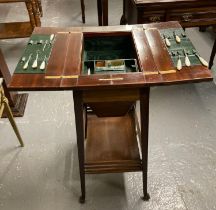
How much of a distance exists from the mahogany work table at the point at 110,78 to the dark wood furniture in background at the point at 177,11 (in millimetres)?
487

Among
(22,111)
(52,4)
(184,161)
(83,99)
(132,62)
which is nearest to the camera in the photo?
(83,99)

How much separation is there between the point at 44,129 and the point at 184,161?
0.98 meters

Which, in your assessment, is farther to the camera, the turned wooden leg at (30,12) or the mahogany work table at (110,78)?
the turned wooden leg at (30,12)

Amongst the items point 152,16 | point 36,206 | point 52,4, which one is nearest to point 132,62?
point 152,16

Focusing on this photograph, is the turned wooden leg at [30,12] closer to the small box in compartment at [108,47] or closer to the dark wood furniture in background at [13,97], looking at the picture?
the dark wood furniture in background at [13,97]

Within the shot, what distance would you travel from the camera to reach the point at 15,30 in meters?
2.64

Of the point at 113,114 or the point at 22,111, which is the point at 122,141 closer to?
the point at 113,114

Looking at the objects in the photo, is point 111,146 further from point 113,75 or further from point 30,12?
point 30,12

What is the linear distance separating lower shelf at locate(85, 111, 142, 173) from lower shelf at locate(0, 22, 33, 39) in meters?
1.40

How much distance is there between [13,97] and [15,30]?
0.97 meters

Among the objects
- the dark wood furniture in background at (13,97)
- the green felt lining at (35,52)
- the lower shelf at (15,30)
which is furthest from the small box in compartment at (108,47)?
the lower shelf at (15,30)

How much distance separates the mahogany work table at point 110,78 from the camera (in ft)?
3.12

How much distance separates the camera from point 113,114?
4.12 feet

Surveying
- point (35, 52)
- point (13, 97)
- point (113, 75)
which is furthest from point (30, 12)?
point (113, 75)
